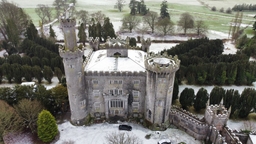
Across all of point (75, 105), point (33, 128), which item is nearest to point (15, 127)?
point (33, 128)

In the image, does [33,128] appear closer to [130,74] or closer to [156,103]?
[130,74]

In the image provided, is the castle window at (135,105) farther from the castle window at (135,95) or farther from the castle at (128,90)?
the castle window at (135,95)

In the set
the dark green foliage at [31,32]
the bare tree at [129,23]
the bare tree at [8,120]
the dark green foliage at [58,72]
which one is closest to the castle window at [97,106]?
the bare tree at [8,120]

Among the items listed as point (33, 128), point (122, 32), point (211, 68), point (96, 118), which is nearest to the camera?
point (33, 128)

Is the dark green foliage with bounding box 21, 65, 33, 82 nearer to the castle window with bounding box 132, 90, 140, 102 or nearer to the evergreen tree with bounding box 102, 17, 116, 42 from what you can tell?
the castle window with bounding box 132, 90, 140, 102

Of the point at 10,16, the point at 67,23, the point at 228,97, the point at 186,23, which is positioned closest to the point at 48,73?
the point at 67,23

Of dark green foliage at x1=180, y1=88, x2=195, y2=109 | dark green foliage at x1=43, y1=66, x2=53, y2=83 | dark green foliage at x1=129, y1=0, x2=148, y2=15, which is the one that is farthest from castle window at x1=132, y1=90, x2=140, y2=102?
dark green foliage at x1=129, y1=0, x2=148, y2=15

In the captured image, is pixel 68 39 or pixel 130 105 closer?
pixel 68 39
